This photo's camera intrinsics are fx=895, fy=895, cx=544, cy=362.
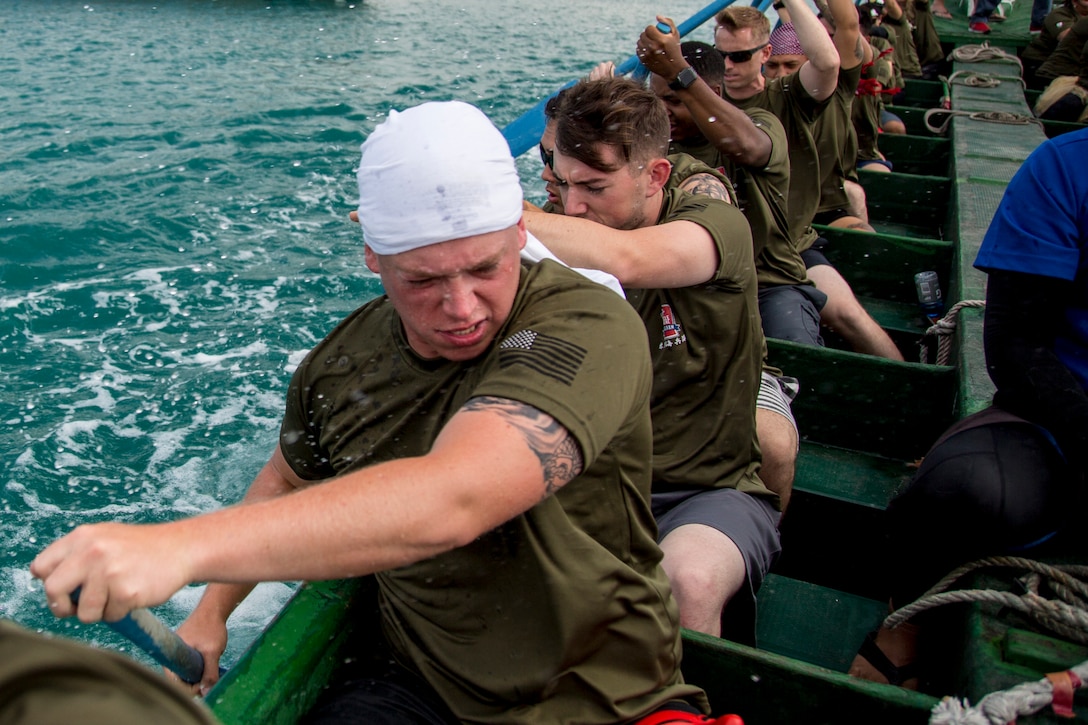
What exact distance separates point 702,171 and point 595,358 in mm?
1773

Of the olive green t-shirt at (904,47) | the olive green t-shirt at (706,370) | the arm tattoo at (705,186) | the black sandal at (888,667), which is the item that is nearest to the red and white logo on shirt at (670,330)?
the olive green t-shirt at (706,370)

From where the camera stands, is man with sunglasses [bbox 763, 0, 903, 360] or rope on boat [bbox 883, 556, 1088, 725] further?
man with sunglasses [bbox 763, 0, 903, 360]

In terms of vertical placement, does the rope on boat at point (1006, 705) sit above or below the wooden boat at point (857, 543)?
above

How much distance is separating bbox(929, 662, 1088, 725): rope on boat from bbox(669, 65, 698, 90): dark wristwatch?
2.71 m

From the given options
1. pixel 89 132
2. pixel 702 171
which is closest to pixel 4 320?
pixel 89 132

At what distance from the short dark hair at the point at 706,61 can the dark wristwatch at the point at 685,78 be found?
1.27 ft

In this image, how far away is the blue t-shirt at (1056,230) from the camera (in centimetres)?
233

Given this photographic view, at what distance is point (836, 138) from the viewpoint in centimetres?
539

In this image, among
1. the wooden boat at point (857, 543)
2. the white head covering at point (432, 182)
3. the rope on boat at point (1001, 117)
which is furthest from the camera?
the rope on boat at point (1001, 117)

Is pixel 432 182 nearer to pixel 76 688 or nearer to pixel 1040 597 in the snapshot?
pixel 76 688

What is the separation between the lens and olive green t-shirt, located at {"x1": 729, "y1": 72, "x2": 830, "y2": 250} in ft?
16.1

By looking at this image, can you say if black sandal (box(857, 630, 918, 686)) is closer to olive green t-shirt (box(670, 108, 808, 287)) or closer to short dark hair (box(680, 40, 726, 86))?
olive green t-shirt (box(670, 108, 808, 287))

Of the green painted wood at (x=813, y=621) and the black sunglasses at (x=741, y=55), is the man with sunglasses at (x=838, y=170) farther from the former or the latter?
the green painted wood at (x=813, y=621)

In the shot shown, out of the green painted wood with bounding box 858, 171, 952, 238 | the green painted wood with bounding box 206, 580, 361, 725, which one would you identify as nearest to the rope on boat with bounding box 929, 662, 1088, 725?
the green painted wood with bounding box 206, 580, 361, 725
